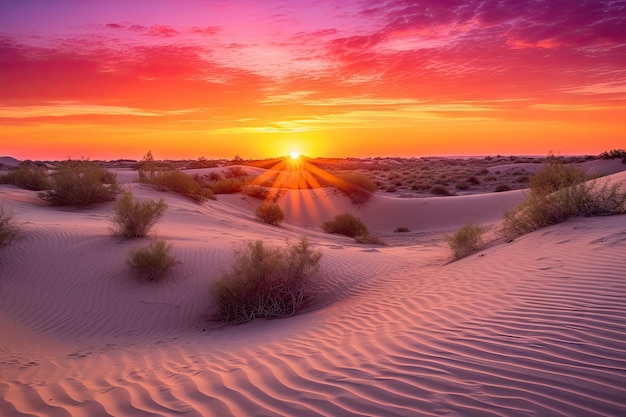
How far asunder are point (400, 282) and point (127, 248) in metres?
6.16

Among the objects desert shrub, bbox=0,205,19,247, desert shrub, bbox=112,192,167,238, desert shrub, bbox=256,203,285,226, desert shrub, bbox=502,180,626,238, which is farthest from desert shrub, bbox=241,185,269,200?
desert shrub, bbox=502,180,626,238

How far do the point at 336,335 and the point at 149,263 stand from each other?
5092mm

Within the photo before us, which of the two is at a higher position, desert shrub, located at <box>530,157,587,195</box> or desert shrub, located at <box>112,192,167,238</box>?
desert shrub, located at <box>530,157,587,195</box>

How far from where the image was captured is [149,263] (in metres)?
9.65

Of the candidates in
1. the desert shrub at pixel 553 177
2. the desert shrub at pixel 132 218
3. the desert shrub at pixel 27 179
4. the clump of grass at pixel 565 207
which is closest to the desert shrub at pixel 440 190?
the desert shrub at pixel 553 177

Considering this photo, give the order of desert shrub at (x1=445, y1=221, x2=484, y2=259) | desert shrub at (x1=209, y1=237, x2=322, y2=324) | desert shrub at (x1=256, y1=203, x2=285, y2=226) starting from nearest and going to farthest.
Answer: desert shrub at (x1=209, y1=237, x2=322, y2=324), desert shrub at (x1=445, y1=221, x2=484, y2=259), desert shrub at (x1=256, y1=203, x2=285, y2=226)

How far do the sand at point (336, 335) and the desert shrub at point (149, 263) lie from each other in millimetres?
270

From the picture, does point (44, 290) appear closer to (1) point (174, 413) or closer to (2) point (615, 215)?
(1) point (174, 413)

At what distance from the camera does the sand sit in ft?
12.5

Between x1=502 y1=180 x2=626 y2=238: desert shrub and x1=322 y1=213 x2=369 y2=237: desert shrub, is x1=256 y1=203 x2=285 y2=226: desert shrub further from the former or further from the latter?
x1=502 y1=180 x2=626 y2=238: desert shrub

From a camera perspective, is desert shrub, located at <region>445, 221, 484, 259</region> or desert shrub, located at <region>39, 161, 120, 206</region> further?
desert shrub, located at <region>39, 161, 120, 206</region>

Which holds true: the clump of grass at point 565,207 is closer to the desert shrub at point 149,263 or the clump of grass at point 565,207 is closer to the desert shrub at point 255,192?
the desert shrub at point 149,263


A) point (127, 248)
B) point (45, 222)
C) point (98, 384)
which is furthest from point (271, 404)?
point (45, 222)

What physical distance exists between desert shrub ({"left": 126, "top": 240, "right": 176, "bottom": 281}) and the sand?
27cm
